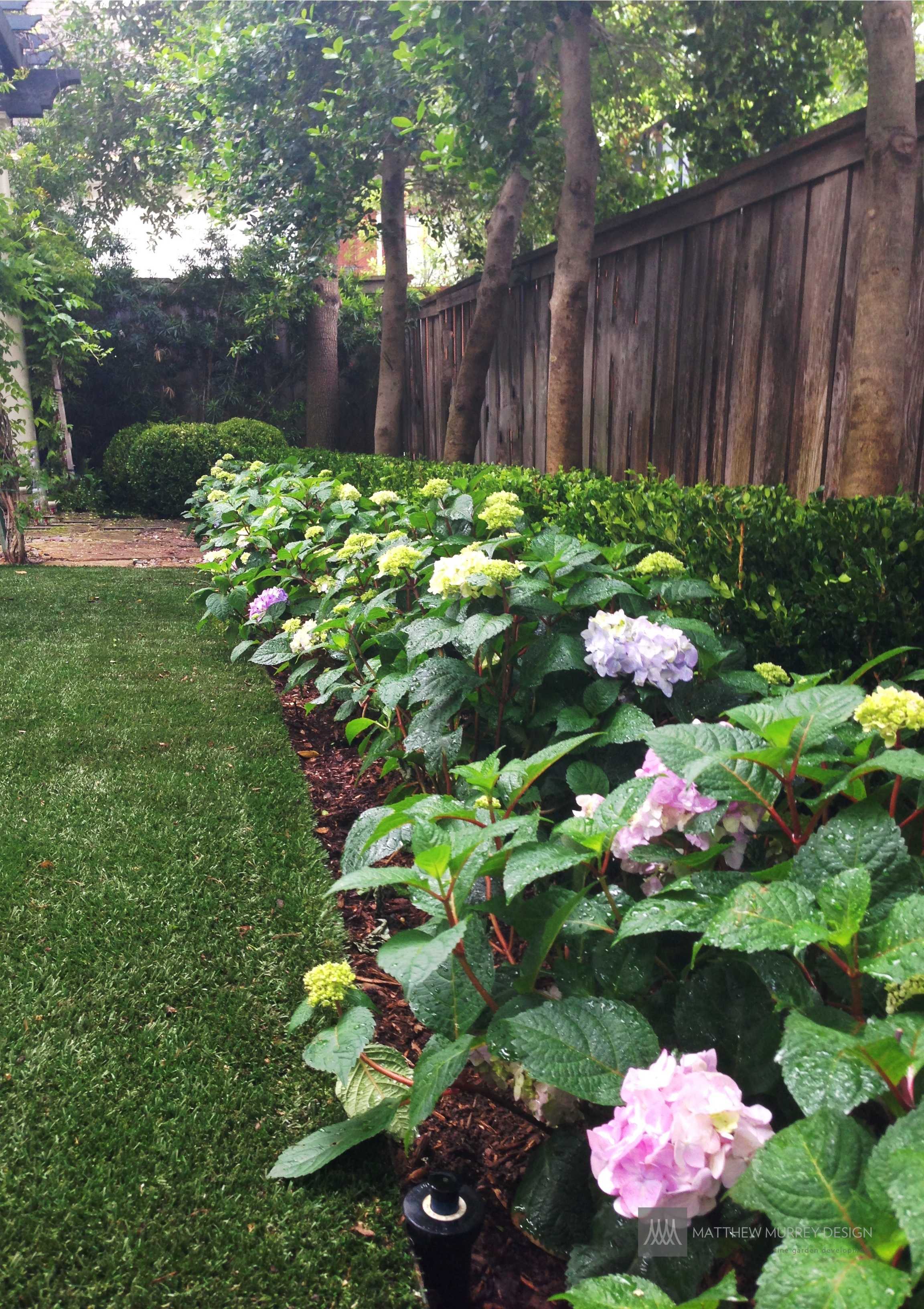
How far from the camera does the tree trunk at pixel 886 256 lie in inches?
111

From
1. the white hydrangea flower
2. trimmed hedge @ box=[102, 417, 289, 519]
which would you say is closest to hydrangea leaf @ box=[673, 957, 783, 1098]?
the white hydrangea flower

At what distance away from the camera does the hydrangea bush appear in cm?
85

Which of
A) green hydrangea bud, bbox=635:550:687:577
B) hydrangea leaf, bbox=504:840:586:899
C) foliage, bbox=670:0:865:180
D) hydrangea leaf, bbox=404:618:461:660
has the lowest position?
hydrangea leaf, bbox=504:840:586:899

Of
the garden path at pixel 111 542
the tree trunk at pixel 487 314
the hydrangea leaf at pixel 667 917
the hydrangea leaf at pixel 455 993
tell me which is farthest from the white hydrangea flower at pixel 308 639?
the garden path at pixel 111 542

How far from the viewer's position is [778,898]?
1013 millimetres

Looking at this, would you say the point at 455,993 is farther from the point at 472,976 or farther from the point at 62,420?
the point at 62,420

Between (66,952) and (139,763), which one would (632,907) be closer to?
(66,952)

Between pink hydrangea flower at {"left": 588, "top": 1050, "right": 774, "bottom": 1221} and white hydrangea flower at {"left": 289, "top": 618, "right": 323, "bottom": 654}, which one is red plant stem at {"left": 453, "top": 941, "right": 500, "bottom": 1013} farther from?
white hydrangea flower at {"left": 289, "top": 618, "right": 323, "bottom": 654}

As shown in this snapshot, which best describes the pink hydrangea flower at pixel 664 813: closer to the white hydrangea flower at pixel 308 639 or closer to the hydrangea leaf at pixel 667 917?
the hydrangea leaf at pixel 667 917

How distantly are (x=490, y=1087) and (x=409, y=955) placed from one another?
18.0 inches

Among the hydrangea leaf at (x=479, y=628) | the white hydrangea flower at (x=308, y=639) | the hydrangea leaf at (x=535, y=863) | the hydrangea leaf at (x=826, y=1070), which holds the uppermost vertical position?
the hydrangea leaf at (x=479, y=628)

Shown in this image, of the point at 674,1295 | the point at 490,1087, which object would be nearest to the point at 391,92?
the point at 490,1087

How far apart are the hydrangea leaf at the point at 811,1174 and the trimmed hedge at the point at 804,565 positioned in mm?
1278

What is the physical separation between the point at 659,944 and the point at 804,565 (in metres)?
1.04
